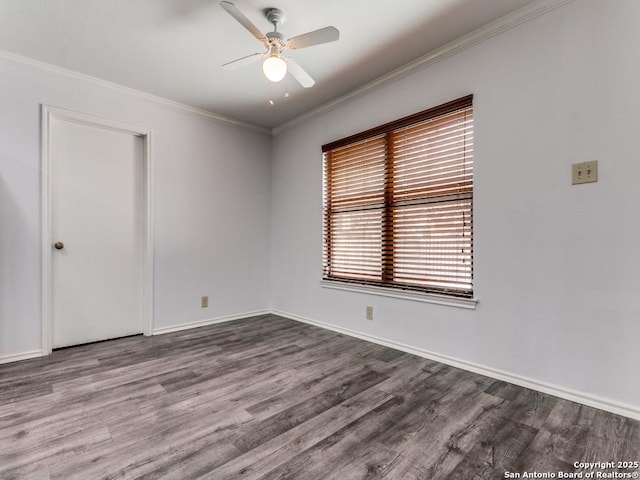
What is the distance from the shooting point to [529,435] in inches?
60.5

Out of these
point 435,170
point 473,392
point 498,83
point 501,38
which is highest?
point 501,38

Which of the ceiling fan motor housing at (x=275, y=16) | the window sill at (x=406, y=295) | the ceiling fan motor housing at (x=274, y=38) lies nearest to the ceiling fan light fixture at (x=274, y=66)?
the ceiling fan motor housing at (x=274, y=38)

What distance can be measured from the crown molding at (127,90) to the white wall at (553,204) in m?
2.19

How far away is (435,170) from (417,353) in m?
1.54

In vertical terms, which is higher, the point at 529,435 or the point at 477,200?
the point at 477,200

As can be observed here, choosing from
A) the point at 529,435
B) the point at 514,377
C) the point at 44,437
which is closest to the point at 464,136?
the point at 514,377

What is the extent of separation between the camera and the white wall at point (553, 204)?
5.68ft

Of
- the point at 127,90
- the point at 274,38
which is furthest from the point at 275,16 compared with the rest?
the point at 127,90

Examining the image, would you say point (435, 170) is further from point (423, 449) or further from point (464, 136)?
point (423, 449)

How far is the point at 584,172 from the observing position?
185 cm

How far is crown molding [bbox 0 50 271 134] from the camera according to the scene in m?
2.53

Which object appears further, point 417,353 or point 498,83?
point 417,353

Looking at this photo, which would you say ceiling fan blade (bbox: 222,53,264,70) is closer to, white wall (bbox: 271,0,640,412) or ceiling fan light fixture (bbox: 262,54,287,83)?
ceiling fan light fixture (bbox: 262,54,287,83)

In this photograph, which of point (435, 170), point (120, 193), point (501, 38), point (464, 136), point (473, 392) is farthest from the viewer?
point (120, 193)
